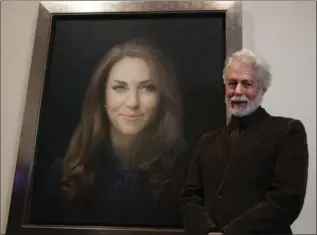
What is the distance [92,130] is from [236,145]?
0.57 m

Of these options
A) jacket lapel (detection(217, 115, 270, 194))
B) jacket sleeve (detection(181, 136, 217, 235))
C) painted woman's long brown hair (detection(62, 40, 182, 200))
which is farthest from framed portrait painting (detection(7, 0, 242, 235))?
jacket lapel (detection(217, 115, 270, 194))

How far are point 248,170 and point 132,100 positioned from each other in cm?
56

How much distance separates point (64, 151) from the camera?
1392mm

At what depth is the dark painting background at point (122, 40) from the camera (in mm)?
1378

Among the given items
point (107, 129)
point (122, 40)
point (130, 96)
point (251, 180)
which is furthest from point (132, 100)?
point (251, 180)

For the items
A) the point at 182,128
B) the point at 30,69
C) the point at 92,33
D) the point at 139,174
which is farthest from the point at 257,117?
the point at 30,69

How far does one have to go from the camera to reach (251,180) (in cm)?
101

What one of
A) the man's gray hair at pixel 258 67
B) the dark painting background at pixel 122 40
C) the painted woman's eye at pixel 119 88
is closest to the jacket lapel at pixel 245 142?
the man's gray hair at pixel 258 67

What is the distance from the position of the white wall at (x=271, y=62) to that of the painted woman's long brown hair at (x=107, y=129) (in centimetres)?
25

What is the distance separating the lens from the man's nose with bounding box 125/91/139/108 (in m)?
1.42

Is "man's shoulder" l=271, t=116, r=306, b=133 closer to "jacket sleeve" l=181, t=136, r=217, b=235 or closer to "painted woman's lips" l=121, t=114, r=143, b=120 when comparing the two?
"jacket sleeve" l=181, t=136, r=217, b=235

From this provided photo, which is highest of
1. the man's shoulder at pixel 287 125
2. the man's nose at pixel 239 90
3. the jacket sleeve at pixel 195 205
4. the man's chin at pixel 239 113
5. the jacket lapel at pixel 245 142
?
the man's nose at pixel 239 90

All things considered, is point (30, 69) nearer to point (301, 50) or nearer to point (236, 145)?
point (236, 145)

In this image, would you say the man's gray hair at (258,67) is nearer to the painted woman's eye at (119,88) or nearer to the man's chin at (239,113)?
the man's chin at (239,113)
